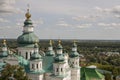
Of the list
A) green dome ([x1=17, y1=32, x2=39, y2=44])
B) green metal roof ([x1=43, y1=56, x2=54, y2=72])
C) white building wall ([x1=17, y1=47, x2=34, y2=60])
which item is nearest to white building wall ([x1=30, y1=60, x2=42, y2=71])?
green metal roof ([x1=43, y1=56, x2=54, y2=72])

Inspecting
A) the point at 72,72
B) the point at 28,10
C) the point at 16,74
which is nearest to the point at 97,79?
the point at 72,72

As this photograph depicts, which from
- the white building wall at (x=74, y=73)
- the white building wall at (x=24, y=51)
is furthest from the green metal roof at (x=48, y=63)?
the white building wall at (x=74, y=73)

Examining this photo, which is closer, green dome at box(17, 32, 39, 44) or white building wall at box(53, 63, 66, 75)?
white building wall at box(53, 63, 66, 75)

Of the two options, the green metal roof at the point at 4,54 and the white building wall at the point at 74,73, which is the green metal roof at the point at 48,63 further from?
the white building wall at the point at 74,73

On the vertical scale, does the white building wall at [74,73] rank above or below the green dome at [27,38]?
below

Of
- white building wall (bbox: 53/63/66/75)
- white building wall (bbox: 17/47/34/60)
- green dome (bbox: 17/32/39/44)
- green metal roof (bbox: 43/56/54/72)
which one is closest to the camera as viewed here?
white building wall (bbox: 53/63/66/75)

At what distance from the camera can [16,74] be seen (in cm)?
2333

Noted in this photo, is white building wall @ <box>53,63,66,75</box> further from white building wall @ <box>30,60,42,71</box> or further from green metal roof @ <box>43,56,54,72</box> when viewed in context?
white building wall @ <box>30,60,42,71</box>

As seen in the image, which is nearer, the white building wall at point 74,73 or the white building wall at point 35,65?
the white building wall at point 35,65

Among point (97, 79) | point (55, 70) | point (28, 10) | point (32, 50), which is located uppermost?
point (28, 10)

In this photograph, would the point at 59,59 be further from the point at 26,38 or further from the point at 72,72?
the point at 72,72

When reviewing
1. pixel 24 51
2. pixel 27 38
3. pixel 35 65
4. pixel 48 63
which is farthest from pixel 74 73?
pixel 27 38

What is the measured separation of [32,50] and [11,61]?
2838 mm

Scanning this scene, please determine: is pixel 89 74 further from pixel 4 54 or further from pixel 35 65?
pixel 4 54
